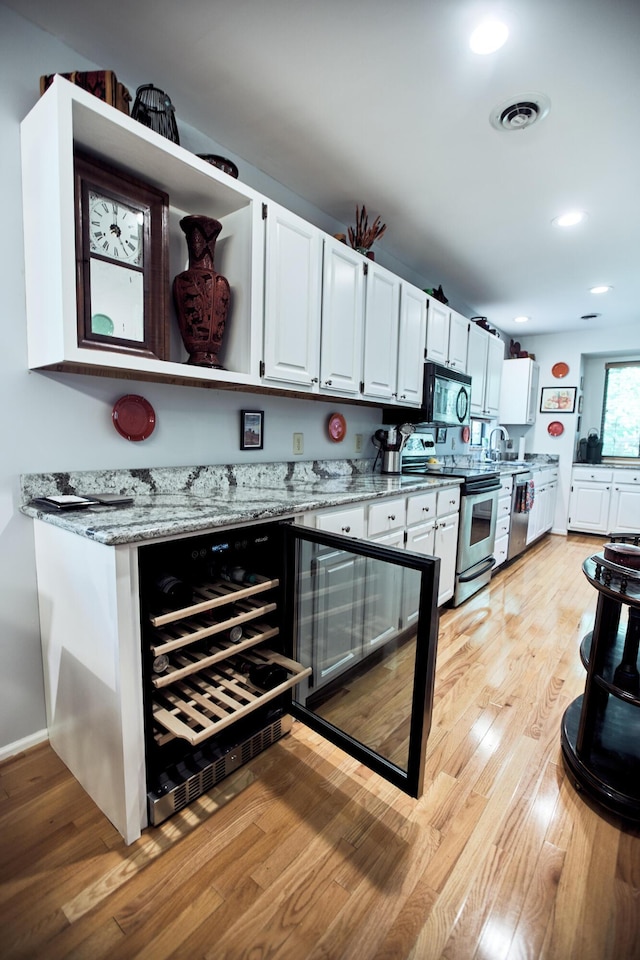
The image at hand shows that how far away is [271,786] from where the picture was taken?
1.41 meters

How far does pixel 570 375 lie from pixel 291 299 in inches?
191

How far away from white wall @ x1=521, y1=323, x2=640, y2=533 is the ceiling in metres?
2.68

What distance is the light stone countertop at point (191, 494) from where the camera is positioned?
117 centimetres

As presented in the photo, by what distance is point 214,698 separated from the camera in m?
1.40

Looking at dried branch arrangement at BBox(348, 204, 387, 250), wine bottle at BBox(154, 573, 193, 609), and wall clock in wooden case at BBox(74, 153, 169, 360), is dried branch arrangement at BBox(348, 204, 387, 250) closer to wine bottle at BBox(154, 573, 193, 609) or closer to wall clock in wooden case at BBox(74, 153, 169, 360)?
wall clock in wooden case at BBox(74, 153, 169, 360)

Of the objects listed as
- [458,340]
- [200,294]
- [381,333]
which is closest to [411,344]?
[381,333]

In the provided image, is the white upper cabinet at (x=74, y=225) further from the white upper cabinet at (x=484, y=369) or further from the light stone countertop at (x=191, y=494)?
the white upper cabinet at (x=484, y=369)

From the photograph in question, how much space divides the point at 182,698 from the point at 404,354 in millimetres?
2305

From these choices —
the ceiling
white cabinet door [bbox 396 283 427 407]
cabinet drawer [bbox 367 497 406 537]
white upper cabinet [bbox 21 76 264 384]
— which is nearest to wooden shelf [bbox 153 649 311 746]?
cabinet drawer [bbox 367 497 406 537]

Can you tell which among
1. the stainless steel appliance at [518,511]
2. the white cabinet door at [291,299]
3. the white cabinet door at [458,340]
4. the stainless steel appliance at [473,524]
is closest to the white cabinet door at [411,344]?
the white cabinet door at [458,340]

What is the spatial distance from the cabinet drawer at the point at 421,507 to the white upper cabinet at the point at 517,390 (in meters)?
3.27

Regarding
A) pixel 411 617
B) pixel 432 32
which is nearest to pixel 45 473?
pixel 411 617

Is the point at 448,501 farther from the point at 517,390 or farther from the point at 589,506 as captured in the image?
the point at 589,506

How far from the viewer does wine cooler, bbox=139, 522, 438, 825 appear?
3.96 feet
